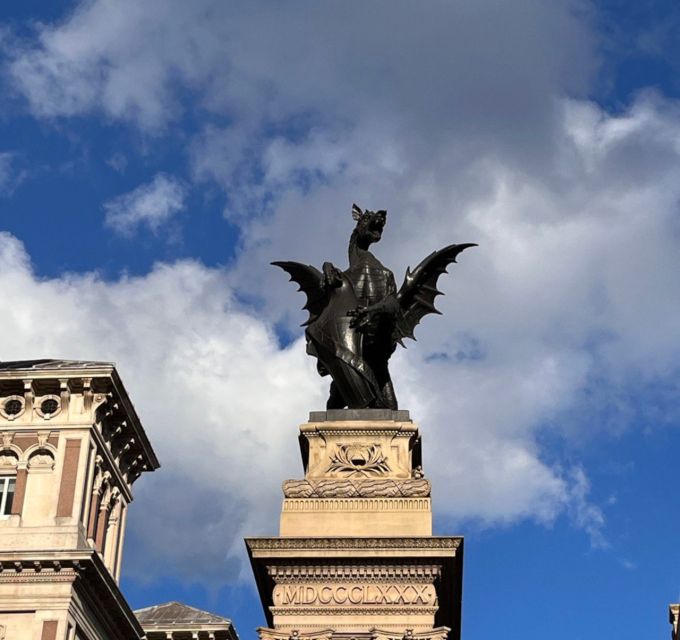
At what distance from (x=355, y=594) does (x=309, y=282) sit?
27.8 ft

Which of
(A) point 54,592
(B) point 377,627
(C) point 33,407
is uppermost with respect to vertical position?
(C) point 33,407

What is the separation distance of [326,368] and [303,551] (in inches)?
208

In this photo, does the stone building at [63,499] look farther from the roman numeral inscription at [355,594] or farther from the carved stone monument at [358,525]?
the roman numeral inscription at [355,594]

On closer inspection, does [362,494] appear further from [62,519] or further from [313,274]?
[62,519]

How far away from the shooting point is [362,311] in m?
28.5

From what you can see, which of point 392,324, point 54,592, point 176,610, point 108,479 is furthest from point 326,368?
point 176,610

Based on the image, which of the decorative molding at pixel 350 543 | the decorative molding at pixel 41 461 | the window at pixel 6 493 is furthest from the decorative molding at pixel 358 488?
the window at pixel 6 493

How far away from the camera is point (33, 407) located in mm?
44562

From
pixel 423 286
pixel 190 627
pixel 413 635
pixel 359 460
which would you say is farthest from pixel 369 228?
pixel 190 627

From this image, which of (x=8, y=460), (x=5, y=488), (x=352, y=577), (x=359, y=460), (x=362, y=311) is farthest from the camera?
(x=8, y=460)

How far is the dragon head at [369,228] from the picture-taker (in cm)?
2994

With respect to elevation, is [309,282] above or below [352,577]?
above

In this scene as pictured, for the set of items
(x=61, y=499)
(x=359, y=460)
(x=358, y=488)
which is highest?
(x=61, y=499)

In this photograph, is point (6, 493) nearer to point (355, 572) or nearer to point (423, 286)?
point (423, 286)
